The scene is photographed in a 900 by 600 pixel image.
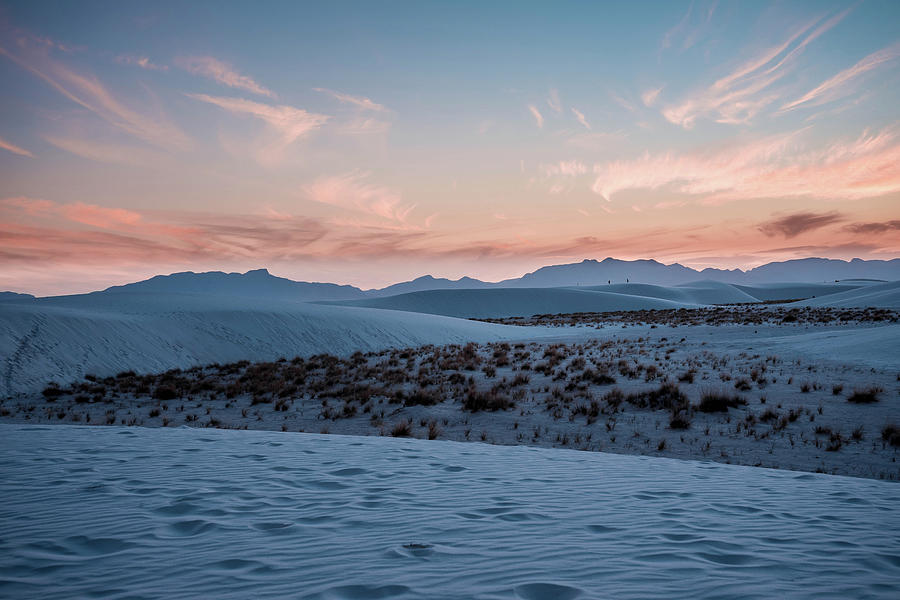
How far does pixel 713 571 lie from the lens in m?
3.12

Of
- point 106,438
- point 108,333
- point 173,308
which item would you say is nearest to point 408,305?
point 173,308

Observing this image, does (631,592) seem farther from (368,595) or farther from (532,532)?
(368,595)

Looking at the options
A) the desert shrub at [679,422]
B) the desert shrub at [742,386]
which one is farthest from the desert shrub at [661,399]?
the desert shrub at [742,386]

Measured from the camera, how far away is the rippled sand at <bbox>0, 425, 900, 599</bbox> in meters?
2.92

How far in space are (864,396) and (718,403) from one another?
11.5 feet

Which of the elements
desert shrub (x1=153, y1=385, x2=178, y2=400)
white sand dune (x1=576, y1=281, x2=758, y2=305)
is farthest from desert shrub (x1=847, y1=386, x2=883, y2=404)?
white sand dune (x1=576, y1=281, x2=758, y2=305)

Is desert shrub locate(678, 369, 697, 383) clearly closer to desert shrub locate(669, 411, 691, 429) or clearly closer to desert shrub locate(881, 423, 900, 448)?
desert shrub locate(669, 411, 691, 429)

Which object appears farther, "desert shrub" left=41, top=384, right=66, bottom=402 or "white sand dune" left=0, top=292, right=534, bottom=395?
"white sand dune" left=0, top=292, right=534, bottom=395

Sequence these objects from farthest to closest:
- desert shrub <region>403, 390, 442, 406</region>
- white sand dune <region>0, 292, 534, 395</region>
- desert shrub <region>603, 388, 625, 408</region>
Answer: white sand dune <region>0, 292, 534, 395</region> → desert shrub <region>403, 390, 442, 406</region> → desert shrub <region>603, 388, 625, 408</region>

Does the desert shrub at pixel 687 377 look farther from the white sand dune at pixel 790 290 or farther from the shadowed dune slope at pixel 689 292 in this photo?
the white sand dune at pixel 790 290

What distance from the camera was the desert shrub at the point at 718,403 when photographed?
10.7 meters

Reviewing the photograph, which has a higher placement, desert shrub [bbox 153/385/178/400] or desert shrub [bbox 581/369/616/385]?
desert shrub [bbox 581/369/616/385]

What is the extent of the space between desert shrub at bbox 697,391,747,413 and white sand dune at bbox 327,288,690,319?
76.6 metres

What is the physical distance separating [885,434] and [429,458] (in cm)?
809
